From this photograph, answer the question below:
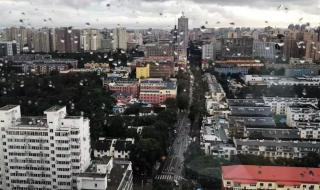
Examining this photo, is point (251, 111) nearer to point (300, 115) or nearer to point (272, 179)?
point (300, 115)

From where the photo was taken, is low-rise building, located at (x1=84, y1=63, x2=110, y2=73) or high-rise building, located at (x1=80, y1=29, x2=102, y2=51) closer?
low-rise building, located at (x1=84, y1=63, x2=110, y2=73)

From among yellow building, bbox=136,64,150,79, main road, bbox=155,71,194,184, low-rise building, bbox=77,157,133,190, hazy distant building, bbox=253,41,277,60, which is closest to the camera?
low-rise building, bbox=77,157,133,190

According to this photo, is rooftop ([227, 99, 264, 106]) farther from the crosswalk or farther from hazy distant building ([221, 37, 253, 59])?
hazy distant building ([221, 37, 253, 59])

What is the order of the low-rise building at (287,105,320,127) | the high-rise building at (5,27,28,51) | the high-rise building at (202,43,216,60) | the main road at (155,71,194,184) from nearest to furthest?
the main road at (155,71,194,184) < the low-rise building at (287,105,320,127) < the high-rise building at (202,43,216,60) < the high-rise building at (5,27,28,51)

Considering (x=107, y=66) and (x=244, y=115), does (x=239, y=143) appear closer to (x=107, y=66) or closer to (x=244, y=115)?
(x=244, y=115)

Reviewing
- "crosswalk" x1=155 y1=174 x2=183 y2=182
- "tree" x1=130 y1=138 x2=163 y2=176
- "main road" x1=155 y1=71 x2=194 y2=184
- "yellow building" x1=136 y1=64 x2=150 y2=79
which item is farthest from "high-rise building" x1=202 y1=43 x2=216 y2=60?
"crosswalk" x1=155 y1=174 x2=183 y2=182

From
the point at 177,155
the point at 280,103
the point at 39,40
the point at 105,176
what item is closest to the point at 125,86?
the point at 280,103

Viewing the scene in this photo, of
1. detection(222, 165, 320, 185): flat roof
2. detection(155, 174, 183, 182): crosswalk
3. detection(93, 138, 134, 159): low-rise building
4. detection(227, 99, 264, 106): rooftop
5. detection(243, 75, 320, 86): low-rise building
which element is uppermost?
detection(243, 75, 320, 86): low-rise building
